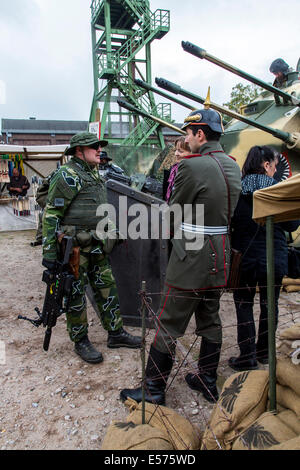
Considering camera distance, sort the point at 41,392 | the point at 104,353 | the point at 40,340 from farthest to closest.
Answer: the point at 40,340, the point at 104,353, the point at 41,392

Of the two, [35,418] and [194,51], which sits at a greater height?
[194,51]

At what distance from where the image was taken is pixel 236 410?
70.8 inches

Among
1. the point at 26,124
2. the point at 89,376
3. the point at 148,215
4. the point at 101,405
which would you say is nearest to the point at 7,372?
the point at 89,376

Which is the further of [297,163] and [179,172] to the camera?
[297,163]

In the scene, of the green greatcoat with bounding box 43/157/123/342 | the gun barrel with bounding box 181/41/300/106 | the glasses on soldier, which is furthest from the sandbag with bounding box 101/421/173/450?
the gun barrel with bounding box 181/41/300/106

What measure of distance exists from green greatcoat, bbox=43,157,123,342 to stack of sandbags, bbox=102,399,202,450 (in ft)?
4.22

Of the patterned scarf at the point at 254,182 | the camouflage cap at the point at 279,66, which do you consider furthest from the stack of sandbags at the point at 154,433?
the camouflage cap at the point at 279,66

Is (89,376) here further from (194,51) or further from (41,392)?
(194,51)

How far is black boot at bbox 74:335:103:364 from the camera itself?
3.09m

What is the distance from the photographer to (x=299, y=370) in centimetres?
188

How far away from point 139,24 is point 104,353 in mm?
18518

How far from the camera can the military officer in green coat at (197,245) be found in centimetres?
223

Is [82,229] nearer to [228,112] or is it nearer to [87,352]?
[87,352]

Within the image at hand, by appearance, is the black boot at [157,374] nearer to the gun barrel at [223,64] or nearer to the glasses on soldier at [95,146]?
the glasses on soldier at [95,146]
